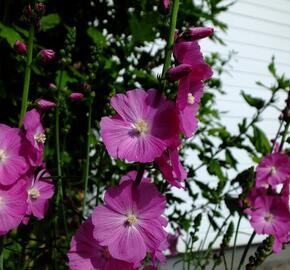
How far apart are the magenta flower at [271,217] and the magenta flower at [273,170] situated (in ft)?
0.28

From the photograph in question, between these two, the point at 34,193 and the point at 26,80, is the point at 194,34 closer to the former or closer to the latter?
the point at 26,80

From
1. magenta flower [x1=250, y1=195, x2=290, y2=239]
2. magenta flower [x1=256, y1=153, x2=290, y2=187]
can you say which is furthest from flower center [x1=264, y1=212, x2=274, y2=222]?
magenta flower [x1=256, y1=153, x2=290, y2=187]

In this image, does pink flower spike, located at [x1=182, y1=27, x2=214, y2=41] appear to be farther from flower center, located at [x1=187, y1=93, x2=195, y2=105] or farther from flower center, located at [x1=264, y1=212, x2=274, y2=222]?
flower center, located at [x1=264, y1=212, x2=274, y2=222]

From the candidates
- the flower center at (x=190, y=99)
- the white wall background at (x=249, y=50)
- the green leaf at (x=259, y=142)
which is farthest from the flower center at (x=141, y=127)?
the white wall background at (x=249, y=50)

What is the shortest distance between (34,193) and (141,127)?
1.39ft

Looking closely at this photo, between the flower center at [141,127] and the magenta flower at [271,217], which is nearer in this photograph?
the flower center at [141,127]

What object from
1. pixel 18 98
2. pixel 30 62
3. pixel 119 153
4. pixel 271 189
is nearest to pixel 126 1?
pixel 18 98

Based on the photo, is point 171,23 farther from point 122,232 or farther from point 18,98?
point 18,98

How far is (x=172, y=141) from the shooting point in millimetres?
1016

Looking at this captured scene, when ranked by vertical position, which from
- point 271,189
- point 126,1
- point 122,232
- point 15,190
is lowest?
point 122,232

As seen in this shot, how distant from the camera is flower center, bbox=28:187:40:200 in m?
1.30

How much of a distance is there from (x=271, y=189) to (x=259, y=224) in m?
0.18

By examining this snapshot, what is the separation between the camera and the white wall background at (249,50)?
18.2 feet

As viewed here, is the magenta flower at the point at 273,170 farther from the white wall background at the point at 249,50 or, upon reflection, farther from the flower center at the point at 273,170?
the white wall background at the point at 249,50
